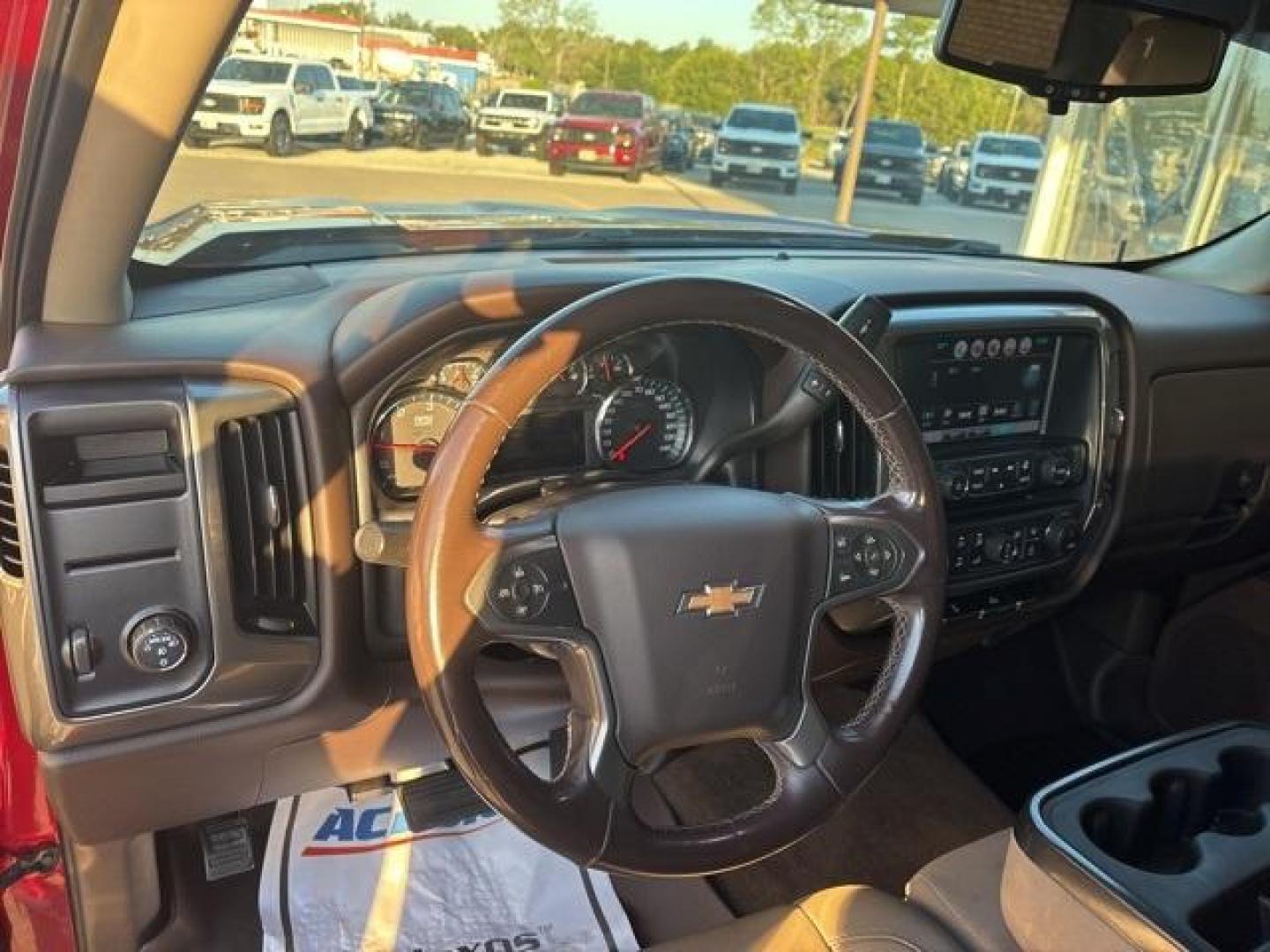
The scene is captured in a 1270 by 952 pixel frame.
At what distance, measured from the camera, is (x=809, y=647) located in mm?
1653

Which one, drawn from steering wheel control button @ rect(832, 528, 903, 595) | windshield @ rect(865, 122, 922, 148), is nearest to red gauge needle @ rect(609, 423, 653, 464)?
steering wheel control button @ rect(832, 528, 903, 595)

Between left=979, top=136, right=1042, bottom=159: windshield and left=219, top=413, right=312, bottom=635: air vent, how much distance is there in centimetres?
316

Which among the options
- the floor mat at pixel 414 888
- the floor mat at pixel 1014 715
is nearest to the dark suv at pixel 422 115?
the floor mat at pixel 414 888

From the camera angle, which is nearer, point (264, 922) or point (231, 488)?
point (231, 488)

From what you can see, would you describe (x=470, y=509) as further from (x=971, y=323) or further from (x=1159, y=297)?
(x=1159, y=297)

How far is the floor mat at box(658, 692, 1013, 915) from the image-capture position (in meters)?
2.47

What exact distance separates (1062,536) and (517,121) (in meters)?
1.38

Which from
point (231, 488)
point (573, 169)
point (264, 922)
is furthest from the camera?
point (573, 169)

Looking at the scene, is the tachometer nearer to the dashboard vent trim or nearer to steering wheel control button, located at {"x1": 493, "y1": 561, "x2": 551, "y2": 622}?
steering wheel control button, located at {"x1": 493, "y1": 561, "x2": 551, "y2": 622}

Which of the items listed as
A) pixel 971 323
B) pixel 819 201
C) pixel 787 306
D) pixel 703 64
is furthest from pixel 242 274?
pixel 819 201

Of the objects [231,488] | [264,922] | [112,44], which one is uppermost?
[112,44]

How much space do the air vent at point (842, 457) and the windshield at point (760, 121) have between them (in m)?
1.66

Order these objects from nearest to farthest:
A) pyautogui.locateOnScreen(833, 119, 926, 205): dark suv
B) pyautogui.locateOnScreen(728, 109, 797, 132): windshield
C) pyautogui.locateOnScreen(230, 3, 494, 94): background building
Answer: pyautogui.locateOnScreen(230, 3, 494, 94): background building < pyautogui.locateOnScreen(728, 109, 797, 132): windshield < pyautogui.locateOnScreen(833, 119, 926, 205): dark suv

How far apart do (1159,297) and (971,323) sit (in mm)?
762
